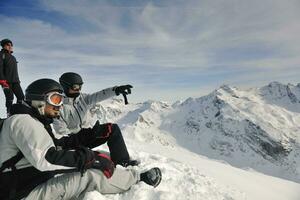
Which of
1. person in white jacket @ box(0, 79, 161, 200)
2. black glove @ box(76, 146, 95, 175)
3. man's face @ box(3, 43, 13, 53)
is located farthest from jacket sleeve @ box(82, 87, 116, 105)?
man's face @ box(3, 43, 13, 53)

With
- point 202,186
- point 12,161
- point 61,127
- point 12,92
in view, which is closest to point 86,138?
point 61,127

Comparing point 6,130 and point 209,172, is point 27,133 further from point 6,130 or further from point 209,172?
point 209,172

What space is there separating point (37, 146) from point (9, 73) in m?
8.70

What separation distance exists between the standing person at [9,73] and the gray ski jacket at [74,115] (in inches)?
188

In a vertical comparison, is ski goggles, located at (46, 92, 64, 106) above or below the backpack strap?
above

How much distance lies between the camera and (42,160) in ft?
15.8

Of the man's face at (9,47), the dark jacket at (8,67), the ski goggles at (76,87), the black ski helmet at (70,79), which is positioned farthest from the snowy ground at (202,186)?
the man's face at (9,47)

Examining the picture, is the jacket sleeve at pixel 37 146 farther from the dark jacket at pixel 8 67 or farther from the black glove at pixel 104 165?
the dark jacket at pixel 8 67

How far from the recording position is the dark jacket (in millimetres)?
12430

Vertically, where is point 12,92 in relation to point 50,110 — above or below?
below

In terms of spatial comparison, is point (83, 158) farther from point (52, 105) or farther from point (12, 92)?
point (12, 92)

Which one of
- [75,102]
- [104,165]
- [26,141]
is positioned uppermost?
[26,141]

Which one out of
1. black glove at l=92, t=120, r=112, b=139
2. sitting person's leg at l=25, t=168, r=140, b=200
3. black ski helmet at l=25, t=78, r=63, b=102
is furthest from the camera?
black glove at l=92, t=120, r=112, b=139

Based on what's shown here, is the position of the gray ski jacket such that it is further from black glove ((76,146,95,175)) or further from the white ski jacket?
the white ski jacket
